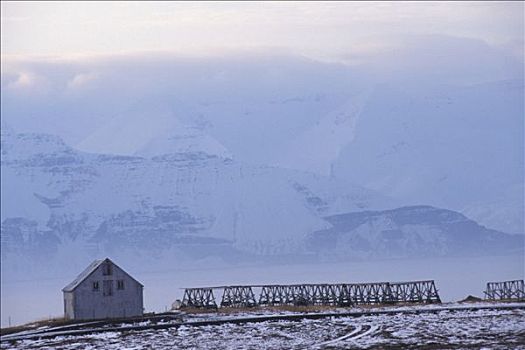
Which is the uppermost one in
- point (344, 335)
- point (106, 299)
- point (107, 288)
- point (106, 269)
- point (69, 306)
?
point (106, 269)

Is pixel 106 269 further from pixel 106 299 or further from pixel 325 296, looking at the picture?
pixel 325 296

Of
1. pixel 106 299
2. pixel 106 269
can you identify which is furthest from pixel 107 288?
pixel 106 269

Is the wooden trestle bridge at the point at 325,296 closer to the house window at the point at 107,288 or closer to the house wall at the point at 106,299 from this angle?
the house wall at the point at 106,299

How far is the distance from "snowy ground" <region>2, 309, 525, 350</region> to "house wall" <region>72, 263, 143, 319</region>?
988 inches

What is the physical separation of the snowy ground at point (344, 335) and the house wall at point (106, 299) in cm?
2509

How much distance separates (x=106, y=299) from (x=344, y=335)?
4049 centimetres

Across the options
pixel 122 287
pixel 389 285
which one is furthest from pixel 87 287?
pixel 389 285

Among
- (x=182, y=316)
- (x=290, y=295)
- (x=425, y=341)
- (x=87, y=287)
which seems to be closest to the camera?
(x=425, y=341)

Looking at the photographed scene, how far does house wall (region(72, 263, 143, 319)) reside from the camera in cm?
13025

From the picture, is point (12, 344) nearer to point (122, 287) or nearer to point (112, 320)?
point (112, 320)

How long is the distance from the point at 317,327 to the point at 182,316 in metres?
22.0

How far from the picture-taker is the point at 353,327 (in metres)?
101

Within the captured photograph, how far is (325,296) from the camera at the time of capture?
138000 mm

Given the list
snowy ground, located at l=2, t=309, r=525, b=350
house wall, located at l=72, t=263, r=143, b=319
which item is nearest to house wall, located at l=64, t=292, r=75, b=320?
house wall, located at l=72, t=263, r=143, b=319
